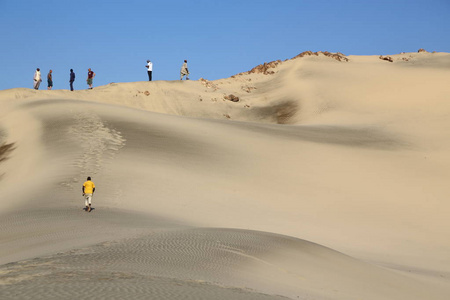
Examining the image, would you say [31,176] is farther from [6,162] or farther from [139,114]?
[139,114]

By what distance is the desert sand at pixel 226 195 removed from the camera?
20.8ft

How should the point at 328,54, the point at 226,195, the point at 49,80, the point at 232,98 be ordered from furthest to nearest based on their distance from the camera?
1. the point at 328,54
2. the point at 232,98
3. the point at 49,80
4. the point at 226,195

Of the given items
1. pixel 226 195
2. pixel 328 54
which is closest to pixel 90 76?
pixel 226 195

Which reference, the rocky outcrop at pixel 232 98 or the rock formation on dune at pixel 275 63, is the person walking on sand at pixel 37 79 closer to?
the rocky outcrop at pixel 232 98

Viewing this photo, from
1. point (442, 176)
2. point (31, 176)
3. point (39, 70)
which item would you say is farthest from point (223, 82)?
point (31, 176)

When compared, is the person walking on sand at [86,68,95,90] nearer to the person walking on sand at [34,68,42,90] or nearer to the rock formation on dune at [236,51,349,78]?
the person walking on sand at [34,68,42,90]

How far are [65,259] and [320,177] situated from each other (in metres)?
13.6

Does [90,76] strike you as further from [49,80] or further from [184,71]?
[184,71]

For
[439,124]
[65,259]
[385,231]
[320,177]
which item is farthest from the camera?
[439,124]

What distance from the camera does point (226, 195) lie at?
52.7ft

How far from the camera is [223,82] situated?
42719 mm

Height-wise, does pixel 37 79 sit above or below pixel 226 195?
above

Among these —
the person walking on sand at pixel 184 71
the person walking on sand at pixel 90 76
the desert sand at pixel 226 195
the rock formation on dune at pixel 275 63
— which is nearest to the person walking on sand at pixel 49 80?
the desert sand at pixel 226 195

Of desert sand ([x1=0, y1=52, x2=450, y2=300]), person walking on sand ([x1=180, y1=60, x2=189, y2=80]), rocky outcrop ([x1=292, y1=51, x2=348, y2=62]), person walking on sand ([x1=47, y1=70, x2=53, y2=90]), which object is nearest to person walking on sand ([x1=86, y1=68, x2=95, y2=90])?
desert sand ([x1=0, y1=52, x2=450, y2=300])
